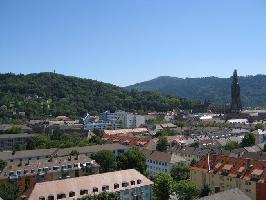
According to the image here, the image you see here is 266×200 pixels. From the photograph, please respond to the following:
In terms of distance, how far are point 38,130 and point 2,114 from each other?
132ft

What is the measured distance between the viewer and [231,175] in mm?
48594

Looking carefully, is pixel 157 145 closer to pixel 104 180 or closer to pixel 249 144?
pixel 249 144

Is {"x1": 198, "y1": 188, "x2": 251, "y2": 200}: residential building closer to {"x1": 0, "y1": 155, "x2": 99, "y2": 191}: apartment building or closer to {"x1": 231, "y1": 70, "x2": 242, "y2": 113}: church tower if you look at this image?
{"x1": 0, "y1": 155, "x2": 99, "y2": 191}: apartment building

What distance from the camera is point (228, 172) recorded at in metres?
49.4

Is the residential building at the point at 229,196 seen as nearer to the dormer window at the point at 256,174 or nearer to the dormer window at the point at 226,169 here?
the dormer window at the point at 256,174

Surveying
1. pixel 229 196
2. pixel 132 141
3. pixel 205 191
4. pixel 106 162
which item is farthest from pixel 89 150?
pixel 229 196

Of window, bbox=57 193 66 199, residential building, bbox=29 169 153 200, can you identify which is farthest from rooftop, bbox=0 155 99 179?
window, bbox=57 193 66 199

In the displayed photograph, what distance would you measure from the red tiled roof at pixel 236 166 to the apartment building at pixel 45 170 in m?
14.8

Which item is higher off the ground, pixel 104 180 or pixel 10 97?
pixel 10 97

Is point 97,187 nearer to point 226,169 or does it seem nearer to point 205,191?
point 205,191

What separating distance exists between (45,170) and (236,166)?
24056mm

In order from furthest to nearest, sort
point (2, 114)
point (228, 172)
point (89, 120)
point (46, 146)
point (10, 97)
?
point (10, 97), point (2, 114), point (89, 120), point (46, 146), point (228, 172)

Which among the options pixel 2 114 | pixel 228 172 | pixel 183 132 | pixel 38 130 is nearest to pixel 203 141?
pixel 183 132

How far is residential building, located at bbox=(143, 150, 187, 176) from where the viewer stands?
210 feet
